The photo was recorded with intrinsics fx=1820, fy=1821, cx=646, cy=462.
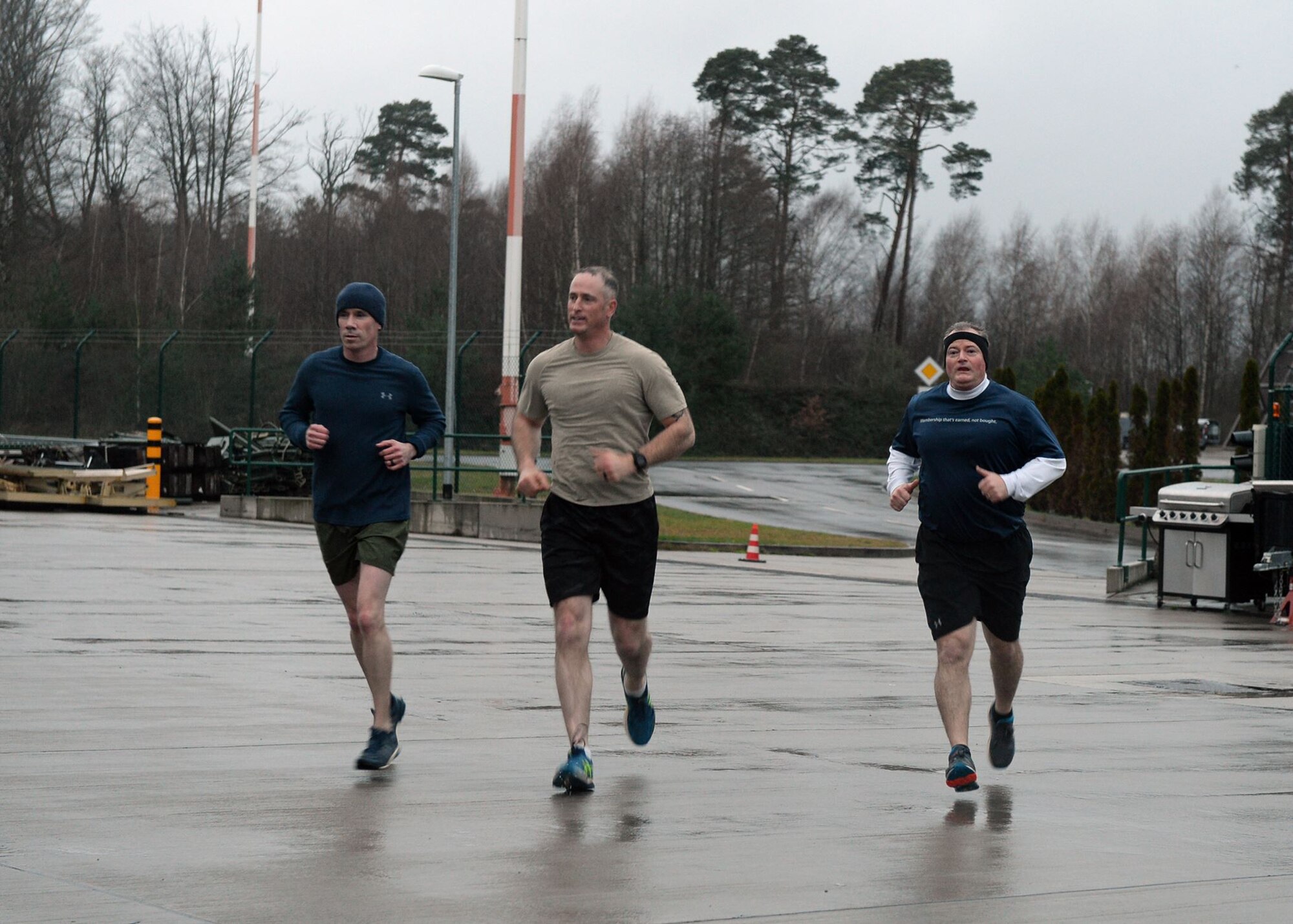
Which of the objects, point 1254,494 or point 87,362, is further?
point 87,362

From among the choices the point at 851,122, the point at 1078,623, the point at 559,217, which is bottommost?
the point at 1078,623

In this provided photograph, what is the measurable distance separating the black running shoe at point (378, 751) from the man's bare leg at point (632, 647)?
1.00 meters

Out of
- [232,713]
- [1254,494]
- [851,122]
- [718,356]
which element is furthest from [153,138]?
[232,713]

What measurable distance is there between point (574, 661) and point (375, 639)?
0.86 metres

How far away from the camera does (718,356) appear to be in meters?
61.7

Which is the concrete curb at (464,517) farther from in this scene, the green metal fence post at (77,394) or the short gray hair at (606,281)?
the short gray hair at (606,281)

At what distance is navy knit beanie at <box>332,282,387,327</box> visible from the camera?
765 centimetres

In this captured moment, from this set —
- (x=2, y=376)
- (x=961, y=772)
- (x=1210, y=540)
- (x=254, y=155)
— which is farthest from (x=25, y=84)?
(x=961, y=772)

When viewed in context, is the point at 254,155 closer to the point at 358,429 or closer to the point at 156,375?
the point at 156,375

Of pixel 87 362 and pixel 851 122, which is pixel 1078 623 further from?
pixel 851 122

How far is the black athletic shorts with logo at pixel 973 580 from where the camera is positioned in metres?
7.41

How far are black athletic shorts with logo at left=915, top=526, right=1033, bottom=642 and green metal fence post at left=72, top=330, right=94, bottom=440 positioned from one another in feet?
108

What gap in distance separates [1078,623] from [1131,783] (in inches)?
365

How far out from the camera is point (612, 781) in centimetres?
729
